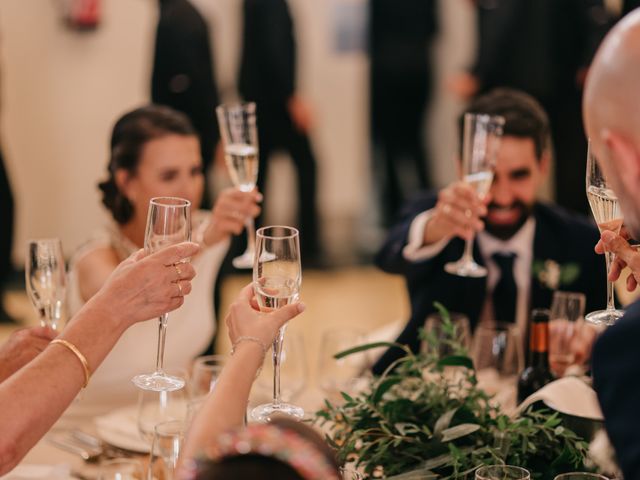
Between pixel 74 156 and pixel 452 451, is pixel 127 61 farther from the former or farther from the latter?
pixel 452 451

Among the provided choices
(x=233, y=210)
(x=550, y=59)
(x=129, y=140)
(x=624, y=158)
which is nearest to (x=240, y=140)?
(x=233, y=210)

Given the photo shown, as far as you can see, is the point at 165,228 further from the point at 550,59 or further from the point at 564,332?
the point at 550,59

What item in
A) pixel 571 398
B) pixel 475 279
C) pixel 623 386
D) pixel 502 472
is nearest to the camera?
pixel 623 386

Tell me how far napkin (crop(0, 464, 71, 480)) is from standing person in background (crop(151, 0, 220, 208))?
140 inches

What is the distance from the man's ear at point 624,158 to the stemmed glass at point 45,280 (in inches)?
48.6

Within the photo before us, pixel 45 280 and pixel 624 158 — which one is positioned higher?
pixel 624 158

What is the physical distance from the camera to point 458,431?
6.14 feet

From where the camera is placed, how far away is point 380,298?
20.2 feet

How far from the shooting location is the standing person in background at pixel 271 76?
20.4 ft

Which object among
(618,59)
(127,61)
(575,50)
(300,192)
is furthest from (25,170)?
(618,59)

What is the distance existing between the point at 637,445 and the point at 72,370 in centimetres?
89

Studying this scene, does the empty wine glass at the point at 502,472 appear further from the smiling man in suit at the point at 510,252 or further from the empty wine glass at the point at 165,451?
the smiling man in suit at the point at 510,252

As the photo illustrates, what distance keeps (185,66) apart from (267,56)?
83 centimetres

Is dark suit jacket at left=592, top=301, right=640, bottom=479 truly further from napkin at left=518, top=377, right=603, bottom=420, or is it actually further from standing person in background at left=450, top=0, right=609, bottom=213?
standing person in background at left=450, top=0, right=609, bottom=213
